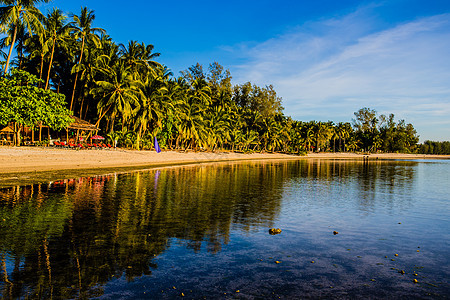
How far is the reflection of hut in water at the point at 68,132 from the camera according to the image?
4278 centimetres

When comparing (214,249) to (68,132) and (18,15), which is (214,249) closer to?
(18,15)

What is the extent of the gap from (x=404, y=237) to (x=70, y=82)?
190 feet

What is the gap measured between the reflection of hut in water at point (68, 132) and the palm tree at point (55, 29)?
21.3 ft

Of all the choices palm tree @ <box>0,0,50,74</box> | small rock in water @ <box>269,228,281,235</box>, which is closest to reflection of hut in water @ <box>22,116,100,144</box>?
palm tree @ <box>0,0,50,74</box>

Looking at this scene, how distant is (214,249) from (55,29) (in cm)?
4650

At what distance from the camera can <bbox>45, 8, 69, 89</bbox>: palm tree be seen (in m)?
43.0

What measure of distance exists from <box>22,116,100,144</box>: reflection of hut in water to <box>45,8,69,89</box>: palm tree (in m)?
6.48

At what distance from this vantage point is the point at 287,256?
718 cm

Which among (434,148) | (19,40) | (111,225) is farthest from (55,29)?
(434,148)

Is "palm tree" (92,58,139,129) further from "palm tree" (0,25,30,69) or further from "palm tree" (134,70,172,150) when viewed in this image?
"palm tree" (0,25,30,69)

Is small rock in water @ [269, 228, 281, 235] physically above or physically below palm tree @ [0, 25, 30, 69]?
below

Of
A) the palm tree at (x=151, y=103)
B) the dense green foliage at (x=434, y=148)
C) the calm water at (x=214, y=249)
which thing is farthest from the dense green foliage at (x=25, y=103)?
the dense green foliage at (x=434, y=148)

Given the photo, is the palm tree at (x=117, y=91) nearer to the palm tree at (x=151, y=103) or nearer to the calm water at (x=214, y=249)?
the palm tree at (x=151, y=103)

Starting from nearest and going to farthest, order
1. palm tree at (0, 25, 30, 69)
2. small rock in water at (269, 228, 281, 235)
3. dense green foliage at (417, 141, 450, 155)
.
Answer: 1. small rock in water at (269, 228, 281, 235)
2. palm tree at (0, 25, 30, 69)
3. dense green foliage at (417, 141, 450, 155)
